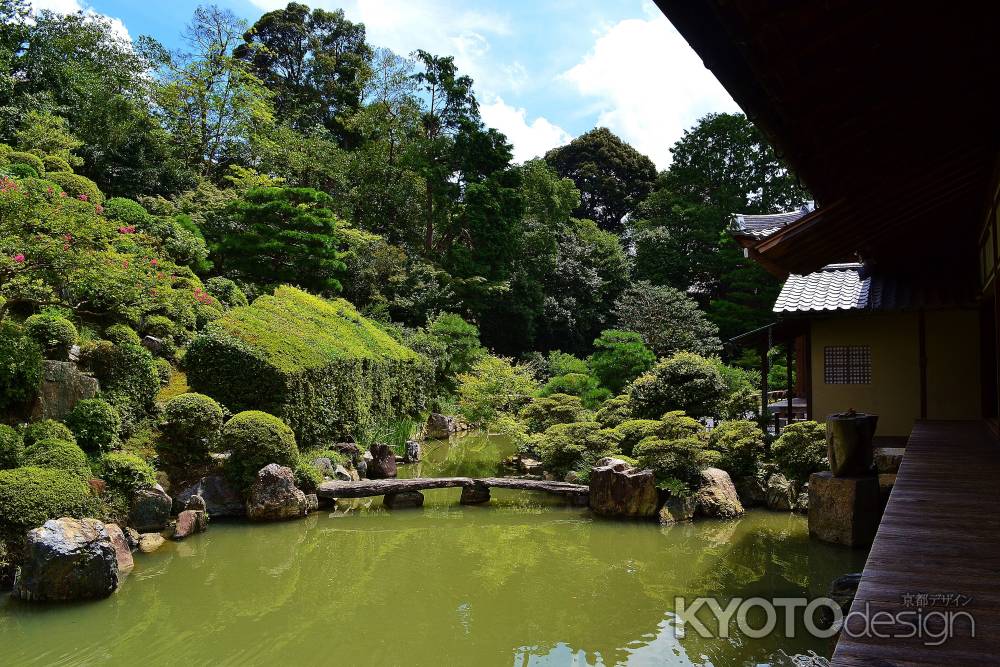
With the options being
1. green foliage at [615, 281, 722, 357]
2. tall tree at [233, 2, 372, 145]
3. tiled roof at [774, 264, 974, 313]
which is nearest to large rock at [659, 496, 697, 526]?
tiled roof at [774, 264, 974, 313]

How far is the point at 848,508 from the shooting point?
6914 millimetres

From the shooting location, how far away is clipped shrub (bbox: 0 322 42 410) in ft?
24.8

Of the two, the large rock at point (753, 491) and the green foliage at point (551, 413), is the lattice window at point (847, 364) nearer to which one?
the large rock at point (753, 491)

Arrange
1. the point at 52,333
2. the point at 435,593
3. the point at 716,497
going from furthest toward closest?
the point at 716,497
the point at 52,333
the point at 435,593

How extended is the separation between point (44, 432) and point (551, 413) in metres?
8.47

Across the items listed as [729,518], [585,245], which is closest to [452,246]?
[585,245]

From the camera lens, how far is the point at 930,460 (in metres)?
4.55

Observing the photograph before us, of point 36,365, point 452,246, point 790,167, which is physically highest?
point 452,246

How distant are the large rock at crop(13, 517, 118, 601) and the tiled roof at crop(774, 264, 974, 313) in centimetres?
783

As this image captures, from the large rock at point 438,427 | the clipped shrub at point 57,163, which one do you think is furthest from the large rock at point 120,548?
the clipped shrub at point 57,163

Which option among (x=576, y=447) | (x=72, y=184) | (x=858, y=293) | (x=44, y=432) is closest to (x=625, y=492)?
(x=576, y=447)

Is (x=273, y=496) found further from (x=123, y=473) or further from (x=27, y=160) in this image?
(x=27, y=160)

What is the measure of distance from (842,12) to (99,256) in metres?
7.85

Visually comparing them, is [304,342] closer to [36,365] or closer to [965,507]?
[36,365]
